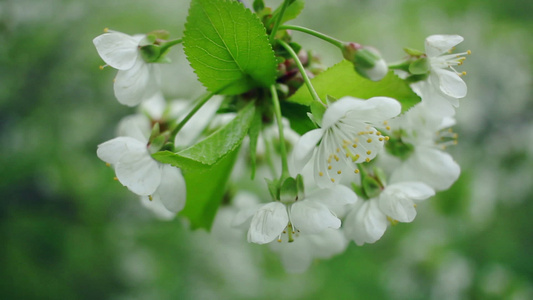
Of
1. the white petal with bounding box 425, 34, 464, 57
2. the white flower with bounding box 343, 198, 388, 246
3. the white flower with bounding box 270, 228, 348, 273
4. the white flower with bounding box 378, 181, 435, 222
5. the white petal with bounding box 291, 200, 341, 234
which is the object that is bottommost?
the white flower with bounding box 270, 228, 348, 273

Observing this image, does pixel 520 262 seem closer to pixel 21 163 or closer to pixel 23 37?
pixel 21 163

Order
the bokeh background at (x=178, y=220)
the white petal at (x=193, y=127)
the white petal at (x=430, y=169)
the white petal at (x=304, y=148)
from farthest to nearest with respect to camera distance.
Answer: the bokeh background at (x=178, y=220) < the white petal at (x=193, y=127) < the white petal at (x=430, y=169) < the white petal at (x=304, y=148)

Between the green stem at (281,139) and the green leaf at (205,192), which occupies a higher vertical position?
the green stem at (281,139)

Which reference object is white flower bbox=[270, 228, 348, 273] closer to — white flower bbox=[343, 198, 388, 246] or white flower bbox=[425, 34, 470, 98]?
white flower bbox=[343, 198, 388, 246]

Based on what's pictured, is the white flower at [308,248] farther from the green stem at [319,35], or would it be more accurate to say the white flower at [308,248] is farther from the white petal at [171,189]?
the green stem at [319,35]

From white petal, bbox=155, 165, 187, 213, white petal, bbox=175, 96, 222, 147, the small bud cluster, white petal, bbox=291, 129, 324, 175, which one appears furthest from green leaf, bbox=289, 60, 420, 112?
white petal, bbox=175, 96, 222, 147

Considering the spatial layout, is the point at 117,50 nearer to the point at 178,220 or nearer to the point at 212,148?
the point at 212,148

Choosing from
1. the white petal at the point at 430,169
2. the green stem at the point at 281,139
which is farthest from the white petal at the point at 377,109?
the white petal at the point at 430,169

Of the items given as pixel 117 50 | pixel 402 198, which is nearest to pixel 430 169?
pixel 402 198
